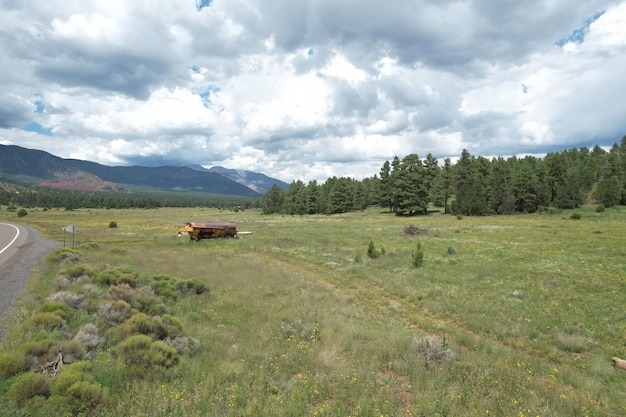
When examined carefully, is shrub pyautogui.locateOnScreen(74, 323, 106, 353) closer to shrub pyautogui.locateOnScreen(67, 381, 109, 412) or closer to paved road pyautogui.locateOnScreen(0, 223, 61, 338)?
shrub pyautogui.locateOnScreen(67, 381, 109, 412)

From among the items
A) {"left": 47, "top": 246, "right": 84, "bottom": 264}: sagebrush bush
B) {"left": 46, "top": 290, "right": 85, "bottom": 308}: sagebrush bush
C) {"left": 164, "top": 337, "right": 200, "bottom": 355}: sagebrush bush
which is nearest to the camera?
{"left": 164, "top": 337, "right": 200, "bottom": 355}: sagebrush bush

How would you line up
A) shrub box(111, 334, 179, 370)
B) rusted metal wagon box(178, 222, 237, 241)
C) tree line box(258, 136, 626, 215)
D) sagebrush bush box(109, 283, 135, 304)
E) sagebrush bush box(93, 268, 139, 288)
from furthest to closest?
tree line box(258, 136, 626, 215) → rusted metal wagon box(178, 222, 237, 241) → sagebrush bush box(93, 268, 139, 288) → sagebrush bush box(109, 283, 135, 304) → shrub box(111, 334, 179, 370)

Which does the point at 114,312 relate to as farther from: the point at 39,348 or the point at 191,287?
the point at 191,287

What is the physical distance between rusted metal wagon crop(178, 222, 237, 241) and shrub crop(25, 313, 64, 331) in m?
30.6

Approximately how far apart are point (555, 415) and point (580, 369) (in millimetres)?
4445

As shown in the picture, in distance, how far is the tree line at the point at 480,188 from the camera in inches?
2885

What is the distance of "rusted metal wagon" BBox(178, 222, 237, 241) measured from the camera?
132 feet

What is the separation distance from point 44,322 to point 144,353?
3.94 metres

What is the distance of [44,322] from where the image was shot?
31.9ft

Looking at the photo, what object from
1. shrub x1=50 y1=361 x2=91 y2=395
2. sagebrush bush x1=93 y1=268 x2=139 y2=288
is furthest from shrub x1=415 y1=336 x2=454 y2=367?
sagebrush bush x1=93 y1=268 x2=139 y2=288

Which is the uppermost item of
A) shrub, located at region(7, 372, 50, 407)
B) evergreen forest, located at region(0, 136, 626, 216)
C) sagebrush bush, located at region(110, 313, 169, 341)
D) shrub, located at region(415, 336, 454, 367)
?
evergreen forest, located at region(0, 136, 626, 216)

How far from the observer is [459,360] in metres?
9.41

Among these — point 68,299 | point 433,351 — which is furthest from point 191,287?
point 433,351

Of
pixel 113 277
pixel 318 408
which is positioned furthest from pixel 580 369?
pixel 113 277
